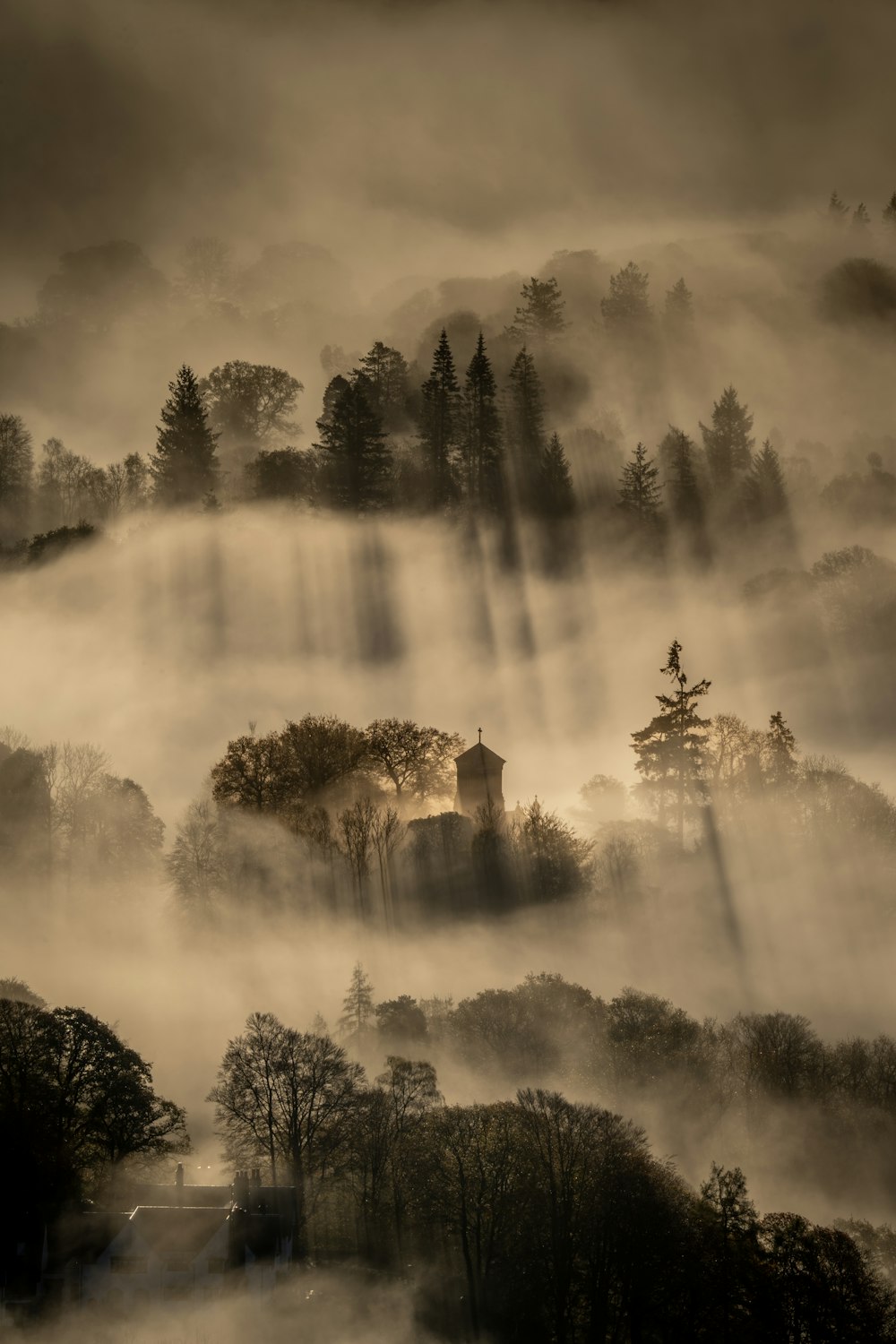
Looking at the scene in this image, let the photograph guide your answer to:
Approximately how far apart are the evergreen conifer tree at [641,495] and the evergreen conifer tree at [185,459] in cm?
3256

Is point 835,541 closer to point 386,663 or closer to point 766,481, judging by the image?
point 766,481

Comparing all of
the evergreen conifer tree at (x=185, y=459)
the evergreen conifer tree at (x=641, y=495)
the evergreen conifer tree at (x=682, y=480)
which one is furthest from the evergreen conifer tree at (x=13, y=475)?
the evergreen conifer tree at (x=682, y=480)

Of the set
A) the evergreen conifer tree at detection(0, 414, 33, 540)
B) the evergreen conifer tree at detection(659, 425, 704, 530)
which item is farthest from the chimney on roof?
the evergreen conifer tree at detection(659, 425, 704, 530)

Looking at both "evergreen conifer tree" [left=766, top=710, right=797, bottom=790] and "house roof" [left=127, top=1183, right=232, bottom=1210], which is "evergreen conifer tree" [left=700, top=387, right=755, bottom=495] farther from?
"house roof" [left=127, top=1183, right=232, bottom=1210]

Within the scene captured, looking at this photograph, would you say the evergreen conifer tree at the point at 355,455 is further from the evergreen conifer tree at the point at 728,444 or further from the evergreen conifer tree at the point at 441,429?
the evergreen conifer tree at the point at 728,444

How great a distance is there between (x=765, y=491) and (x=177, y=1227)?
8674cm

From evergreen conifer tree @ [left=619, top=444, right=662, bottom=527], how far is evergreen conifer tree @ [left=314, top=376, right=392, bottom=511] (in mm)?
20253

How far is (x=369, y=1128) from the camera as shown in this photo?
218 feet

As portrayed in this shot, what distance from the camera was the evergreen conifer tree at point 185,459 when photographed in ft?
366

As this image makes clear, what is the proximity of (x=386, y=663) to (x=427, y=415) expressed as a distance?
21.9 m

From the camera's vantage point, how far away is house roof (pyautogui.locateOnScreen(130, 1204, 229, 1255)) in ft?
198

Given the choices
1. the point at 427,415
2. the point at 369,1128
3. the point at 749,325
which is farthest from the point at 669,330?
the point at 369,1128

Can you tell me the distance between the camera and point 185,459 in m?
112

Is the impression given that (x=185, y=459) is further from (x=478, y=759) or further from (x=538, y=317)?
(x=538, y=317)
